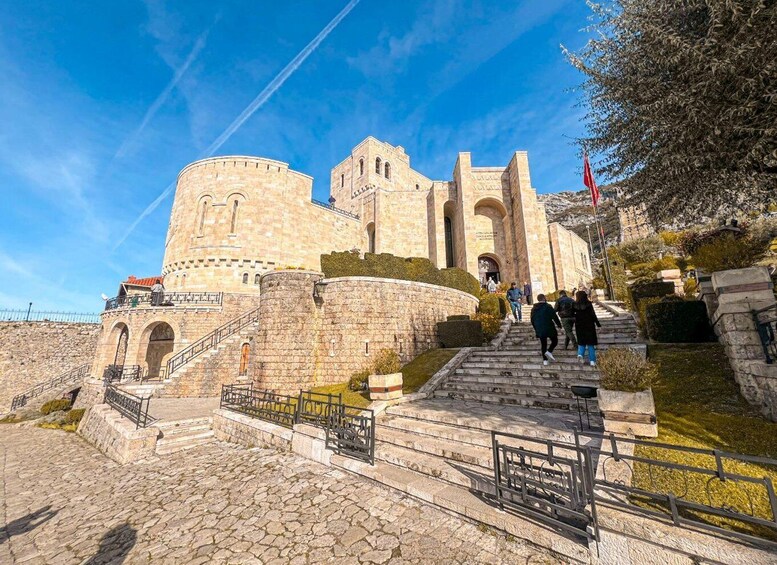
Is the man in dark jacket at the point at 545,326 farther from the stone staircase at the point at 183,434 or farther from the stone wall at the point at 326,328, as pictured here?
the stone staircase at the point at 183,434

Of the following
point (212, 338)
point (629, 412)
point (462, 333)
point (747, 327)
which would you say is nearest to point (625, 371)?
point (629, 412)

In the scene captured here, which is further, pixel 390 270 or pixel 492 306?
pixel 492 306

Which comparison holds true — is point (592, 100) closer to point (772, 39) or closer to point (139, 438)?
point (772, 39)

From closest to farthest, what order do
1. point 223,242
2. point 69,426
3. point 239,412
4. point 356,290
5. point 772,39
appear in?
1. point 772,39
2. point 239,412
3. point 356,290
4. point 69,426
5. point 223,242

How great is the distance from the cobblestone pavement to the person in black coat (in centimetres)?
589

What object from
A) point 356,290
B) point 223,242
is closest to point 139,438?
point 356,290

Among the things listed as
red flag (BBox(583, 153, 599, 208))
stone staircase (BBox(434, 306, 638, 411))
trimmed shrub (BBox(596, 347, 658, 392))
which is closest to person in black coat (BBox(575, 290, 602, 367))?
stone staircase (BBox(434, 306, 638, 411))

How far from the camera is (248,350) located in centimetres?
1770

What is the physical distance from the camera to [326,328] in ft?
42.5

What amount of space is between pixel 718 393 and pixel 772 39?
19.5 feet

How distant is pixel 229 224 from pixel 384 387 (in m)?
22.6

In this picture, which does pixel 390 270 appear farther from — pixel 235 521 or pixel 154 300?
pixel 154 300

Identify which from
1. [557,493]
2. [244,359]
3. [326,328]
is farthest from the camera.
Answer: [244,359]

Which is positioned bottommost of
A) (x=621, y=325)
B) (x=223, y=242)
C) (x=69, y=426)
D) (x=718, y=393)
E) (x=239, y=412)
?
(x=69, y=426)
